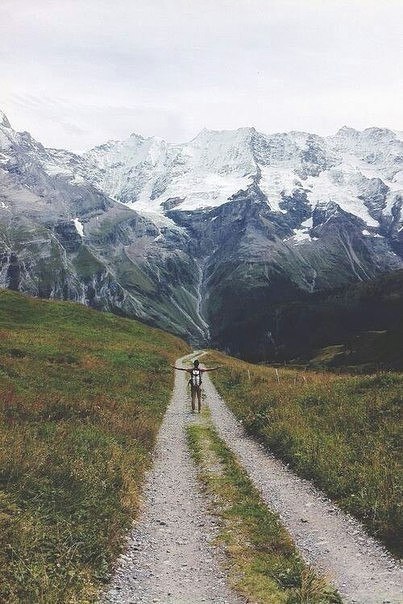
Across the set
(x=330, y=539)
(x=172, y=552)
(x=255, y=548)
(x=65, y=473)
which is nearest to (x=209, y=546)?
(x=172, y=552)

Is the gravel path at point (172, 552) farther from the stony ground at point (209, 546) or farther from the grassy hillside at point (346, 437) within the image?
the grassy hillside at point (346, 437)

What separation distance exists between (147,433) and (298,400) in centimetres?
1014

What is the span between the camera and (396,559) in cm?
1130

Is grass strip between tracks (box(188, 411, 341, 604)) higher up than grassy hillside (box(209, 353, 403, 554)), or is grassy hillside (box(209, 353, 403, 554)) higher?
grassy hillside (box(209, 353, 403, 554))

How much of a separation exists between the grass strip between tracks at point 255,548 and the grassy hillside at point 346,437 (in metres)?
2.42

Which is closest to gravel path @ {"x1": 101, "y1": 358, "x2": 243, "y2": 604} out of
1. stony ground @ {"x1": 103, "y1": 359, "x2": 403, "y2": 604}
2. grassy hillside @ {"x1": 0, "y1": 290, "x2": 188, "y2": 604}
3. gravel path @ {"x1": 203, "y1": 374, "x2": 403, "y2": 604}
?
stony ground @ {"x1": 103, "y1": 359, "x2": 403, "y2": 604}

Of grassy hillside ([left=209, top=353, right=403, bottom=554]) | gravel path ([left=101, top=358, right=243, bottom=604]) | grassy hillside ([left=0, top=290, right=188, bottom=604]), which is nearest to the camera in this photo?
grassy hillside ([left=0, top=290, right=188, bottom=604])

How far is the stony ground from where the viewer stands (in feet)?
33.0

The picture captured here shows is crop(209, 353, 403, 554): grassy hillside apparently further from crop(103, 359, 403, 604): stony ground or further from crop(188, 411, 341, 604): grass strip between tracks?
crop(188, 411, 341, 604): grass strip between tracks

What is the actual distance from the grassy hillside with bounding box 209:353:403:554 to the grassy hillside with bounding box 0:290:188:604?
6142mm

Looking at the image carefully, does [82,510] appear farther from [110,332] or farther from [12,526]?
[110,332]

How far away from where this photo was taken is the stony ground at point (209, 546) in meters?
10.1

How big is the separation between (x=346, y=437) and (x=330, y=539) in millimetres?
8375

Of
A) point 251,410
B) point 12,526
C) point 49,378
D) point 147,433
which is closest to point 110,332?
point 49,378
